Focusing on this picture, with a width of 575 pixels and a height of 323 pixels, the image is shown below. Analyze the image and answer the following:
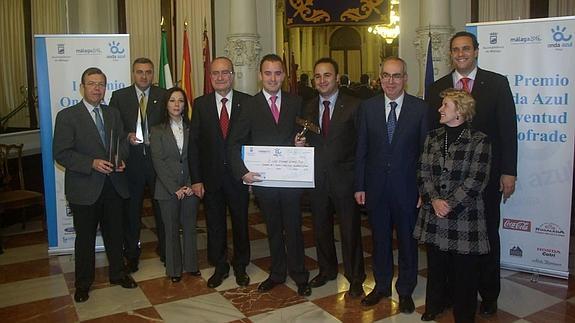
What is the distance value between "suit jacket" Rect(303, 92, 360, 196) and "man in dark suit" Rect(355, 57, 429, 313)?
11 cm

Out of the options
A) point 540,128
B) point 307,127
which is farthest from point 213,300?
point 540,128

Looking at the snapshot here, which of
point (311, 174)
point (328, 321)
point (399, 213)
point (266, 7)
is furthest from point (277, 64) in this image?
point (266, 7)

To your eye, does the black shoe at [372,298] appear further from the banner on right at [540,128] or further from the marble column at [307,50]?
the marble column at [307,50]

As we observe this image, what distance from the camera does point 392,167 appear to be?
3348 millimetres

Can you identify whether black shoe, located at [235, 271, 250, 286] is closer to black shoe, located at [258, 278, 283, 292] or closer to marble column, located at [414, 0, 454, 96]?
black shoe, located at [258, 278, 283, 292]

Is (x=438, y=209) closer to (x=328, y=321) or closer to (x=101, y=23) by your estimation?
(x=328, y=321)

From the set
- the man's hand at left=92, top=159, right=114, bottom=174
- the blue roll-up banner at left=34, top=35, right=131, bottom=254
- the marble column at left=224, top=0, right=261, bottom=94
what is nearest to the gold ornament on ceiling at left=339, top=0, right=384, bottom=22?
the marble column at left=224, top=0, right=261, bottom=94

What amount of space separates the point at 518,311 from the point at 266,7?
566cm

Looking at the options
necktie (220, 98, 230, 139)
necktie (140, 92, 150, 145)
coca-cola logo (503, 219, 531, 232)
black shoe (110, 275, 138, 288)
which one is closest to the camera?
necktie (220, 98, 230, 139)

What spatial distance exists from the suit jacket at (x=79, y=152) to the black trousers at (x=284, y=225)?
1.12 m

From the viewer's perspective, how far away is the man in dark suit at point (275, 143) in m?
3.66

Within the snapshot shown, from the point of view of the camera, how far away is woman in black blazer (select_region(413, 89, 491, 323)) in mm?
2844

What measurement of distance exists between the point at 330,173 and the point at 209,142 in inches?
35.8

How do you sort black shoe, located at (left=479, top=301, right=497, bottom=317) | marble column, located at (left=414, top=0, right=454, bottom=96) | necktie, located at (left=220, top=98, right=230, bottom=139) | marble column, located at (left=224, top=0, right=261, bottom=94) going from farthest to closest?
marble column, located at (left=224, top=0, right=261, bottom=94), marble column, located at (left=414, top=0, right=454, bottom=96), necktie, located at (left=220, top=98, right=230, bottom=139), black shoe, located at (left=479, top=301, right=497, bottom=317)
